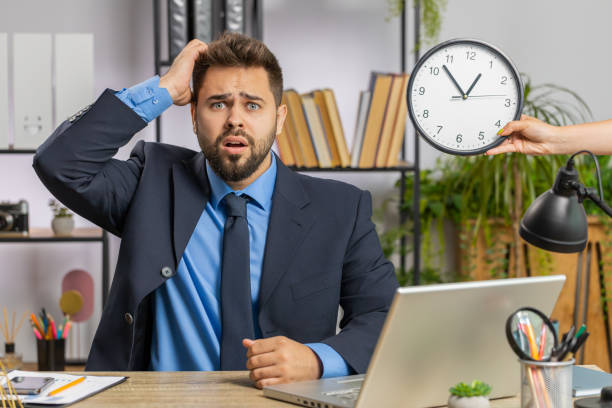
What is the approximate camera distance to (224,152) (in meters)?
1.67

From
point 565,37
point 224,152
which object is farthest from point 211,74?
point 565,37

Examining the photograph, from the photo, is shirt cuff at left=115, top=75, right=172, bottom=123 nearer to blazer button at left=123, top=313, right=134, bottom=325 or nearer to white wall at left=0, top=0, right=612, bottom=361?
blazer button at left=123, top=313, right=134, bottom=325

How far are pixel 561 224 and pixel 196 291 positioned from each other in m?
0.82

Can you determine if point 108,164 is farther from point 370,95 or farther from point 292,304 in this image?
point 370,95

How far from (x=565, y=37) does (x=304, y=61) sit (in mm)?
1196

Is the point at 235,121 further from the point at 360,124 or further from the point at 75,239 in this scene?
the point at 75,239

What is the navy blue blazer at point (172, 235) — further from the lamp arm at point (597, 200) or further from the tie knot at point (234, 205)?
the lamp arm at point (597, 200)

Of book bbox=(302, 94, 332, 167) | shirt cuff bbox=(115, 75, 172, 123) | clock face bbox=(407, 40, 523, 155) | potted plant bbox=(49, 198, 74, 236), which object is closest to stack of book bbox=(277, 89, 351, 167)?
book bbox=(302, 94, 332, 167)

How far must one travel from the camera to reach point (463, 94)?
153cm

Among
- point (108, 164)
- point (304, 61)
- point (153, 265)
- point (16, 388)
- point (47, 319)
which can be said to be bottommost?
point (47, 319)

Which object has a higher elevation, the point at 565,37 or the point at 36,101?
the point at 565,37

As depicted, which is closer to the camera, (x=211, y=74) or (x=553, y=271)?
(x=211, y=74)

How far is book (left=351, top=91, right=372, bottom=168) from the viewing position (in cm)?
284

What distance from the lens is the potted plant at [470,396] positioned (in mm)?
1057
